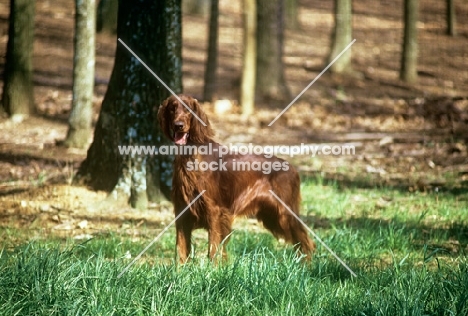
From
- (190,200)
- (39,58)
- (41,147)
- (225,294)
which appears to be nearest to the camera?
(225,294)

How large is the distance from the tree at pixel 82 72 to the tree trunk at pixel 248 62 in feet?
15.7

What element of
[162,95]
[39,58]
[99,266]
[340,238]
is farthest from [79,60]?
[39,58]

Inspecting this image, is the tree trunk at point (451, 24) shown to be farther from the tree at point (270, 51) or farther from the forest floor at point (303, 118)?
the tree at point (270, 51)

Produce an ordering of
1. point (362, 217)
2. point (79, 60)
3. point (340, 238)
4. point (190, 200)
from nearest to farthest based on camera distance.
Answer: point (190, 200) → point (340, 238) → point (362, 217) → point (79, 60)

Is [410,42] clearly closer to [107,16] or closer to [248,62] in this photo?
[248,62]

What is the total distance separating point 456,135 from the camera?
505 inches

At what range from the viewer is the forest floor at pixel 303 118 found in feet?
26.3

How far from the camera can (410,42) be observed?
1952cm

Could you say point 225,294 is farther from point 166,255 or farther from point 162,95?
point 162,95

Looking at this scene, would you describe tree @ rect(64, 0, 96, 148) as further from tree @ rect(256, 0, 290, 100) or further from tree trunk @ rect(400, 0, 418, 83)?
tree trunk @ rect(400, 0, 418, 83)

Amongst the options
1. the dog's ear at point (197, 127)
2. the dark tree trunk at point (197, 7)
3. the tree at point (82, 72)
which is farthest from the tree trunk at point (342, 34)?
the dog's ear at point (197, 127)

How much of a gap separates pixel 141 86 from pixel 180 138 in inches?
99.8

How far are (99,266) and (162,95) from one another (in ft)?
11.9

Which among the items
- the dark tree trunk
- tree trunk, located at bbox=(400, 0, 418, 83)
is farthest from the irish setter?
the dark tree trunk
